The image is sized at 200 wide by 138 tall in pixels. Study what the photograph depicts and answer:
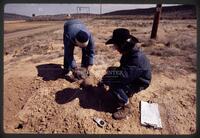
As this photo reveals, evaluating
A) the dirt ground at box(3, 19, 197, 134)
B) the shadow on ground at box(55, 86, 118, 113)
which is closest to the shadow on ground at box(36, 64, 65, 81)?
the dirt ground at box(3, 19, 197, 134)

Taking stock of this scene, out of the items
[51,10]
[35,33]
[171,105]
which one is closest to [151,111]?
[171,105]

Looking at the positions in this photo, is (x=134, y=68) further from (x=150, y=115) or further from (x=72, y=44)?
(x=72, y=44)

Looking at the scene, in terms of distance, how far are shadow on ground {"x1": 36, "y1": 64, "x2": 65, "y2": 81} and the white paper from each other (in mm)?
1032

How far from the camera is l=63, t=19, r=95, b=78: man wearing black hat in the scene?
11.5 ft

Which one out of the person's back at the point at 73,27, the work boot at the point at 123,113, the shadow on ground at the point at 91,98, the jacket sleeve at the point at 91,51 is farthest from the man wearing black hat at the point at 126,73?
the person's back at the point at 73,27

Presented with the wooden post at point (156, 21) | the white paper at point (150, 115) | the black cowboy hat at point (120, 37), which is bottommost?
the white paper at point (150, 115)

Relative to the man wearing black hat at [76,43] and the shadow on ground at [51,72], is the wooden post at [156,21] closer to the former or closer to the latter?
the man wearing black hat at [76,43]

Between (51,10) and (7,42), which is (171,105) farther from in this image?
(7,42)

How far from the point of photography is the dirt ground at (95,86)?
3.44 m

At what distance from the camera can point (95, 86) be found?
3.71 m

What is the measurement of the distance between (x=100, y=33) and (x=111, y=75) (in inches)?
19.3

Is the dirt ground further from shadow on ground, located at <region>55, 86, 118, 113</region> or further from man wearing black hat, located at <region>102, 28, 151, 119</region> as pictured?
man wearing black hat, located at <region>102, 28, 151, 119</region>

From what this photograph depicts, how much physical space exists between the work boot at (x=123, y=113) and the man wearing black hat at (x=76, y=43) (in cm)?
62

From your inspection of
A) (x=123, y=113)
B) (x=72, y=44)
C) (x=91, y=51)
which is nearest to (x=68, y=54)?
(x=72, y=44)
